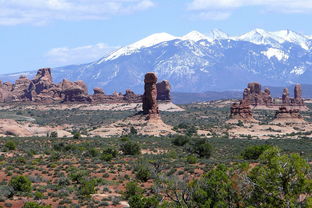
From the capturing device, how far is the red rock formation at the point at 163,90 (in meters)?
145

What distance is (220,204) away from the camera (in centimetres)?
2425

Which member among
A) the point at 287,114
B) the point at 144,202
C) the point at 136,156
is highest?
the point at 144,202

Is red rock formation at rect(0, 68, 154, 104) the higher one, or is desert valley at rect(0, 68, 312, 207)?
red rock formation at rect(0, 68, 154, 104)

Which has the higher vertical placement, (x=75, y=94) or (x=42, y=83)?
(x=42, y=83)

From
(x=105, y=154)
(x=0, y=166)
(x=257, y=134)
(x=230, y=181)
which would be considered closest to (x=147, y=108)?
(x=257, y=134)

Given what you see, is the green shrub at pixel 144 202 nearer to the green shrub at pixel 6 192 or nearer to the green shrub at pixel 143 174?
the green shrub at pixel 6 192

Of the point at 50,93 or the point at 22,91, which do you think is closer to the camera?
the point at 50,93

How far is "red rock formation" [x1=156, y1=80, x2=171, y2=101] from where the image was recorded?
145 m

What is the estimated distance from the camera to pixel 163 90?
147 metres

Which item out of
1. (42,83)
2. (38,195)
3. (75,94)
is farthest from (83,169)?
(42,83)

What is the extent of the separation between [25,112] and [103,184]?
4207 inches

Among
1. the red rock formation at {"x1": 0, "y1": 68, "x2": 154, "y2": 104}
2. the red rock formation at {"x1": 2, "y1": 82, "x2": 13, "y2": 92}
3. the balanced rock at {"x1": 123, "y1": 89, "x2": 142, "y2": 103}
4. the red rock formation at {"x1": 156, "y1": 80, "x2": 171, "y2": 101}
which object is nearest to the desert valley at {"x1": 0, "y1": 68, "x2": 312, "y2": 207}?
the red rock formation at {"x1": 156, "y1": 80, "x2": 171, "y2": 101}

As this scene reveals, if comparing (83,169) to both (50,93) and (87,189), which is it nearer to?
(87,189)

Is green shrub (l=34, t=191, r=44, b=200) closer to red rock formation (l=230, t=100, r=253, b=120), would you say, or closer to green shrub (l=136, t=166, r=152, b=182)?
green shrub (l=136, t=166, r=152, b=182)
